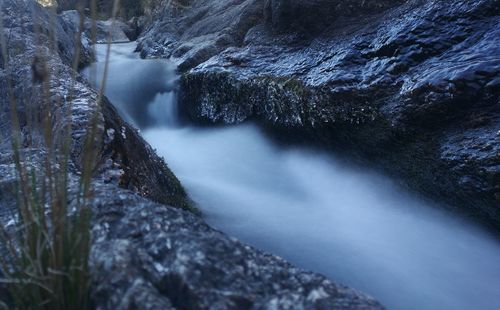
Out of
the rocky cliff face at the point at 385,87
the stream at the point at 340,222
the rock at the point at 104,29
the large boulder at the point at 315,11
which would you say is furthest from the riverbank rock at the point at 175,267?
the rock at the point at 104,29

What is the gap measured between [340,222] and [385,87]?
171 centimetres

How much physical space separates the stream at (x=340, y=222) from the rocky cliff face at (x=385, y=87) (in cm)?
27

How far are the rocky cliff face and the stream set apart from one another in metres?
0.27

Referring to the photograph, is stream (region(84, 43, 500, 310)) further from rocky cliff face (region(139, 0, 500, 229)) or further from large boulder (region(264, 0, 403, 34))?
large boulder (region(264, 0, 403, 34))

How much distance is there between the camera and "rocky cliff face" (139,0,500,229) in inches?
177

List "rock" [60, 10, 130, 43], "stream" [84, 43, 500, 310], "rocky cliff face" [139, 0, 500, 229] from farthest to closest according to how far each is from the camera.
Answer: "rock" [60, 10, 130, 43], "rocky cliff face" [139, 0, 500, 229], "stream" [84, 43, 500, 310]

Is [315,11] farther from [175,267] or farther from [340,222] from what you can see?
[175,267]

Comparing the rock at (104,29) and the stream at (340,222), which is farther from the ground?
the rock at (104,29)

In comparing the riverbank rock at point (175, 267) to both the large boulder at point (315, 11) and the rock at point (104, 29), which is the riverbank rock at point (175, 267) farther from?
the rock at point (104, 29)

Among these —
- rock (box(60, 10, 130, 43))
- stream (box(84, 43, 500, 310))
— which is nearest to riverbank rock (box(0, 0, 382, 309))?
stream (box(84, 43, 500, 310))

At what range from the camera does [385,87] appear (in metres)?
5.41

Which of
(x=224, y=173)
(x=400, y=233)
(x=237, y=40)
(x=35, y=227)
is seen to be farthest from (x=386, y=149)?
(x=237, y=40)

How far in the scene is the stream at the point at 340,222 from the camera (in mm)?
3783

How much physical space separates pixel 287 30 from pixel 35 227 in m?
7.29
